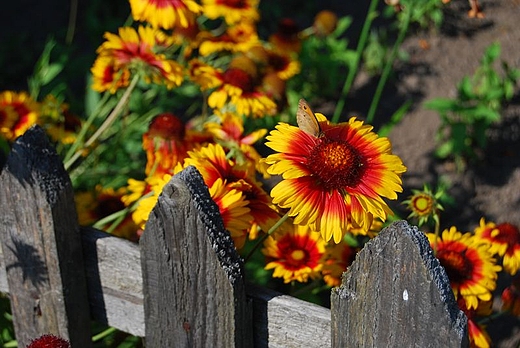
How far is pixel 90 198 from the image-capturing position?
208cm

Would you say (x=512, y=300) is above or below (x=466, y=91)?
below

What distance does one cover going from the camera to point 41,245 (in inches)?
61.9

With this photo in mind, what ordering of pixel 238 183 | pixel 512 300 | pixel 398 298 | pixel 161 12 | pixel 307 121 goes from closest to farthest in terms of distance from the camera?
pixel 398 298, pixel 307 121, pixel 238 183, pixel 512 300, pixel 161 12

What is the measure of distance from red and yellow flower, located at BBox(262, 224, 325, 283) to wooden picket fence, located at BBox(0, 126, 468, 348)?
28cm

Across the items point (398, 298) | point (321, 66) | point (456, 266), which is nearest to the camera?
point (398, 298)

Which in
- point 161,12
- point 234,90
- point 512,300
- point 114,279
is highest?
point 161,12

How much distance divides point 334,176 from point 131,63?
0.77m

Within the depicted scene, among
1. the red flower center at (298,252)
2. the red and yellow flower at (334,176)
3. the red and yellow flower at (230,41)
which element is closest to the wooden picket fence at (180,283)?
the red and yellow flower at (334,176)

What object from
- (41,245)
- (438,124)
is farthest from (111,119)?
(438,124)

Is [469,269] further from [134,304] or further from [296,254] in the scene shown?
[134,304]

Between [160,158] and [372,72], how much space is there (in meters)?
1.76

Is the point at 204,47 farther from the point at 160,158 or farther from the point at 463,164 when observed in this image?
the point at 463,164

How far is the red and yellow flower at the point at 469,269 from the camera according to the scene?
1.60 m

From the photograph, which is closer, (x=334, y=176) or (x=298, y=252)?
(x=334, y=176)
